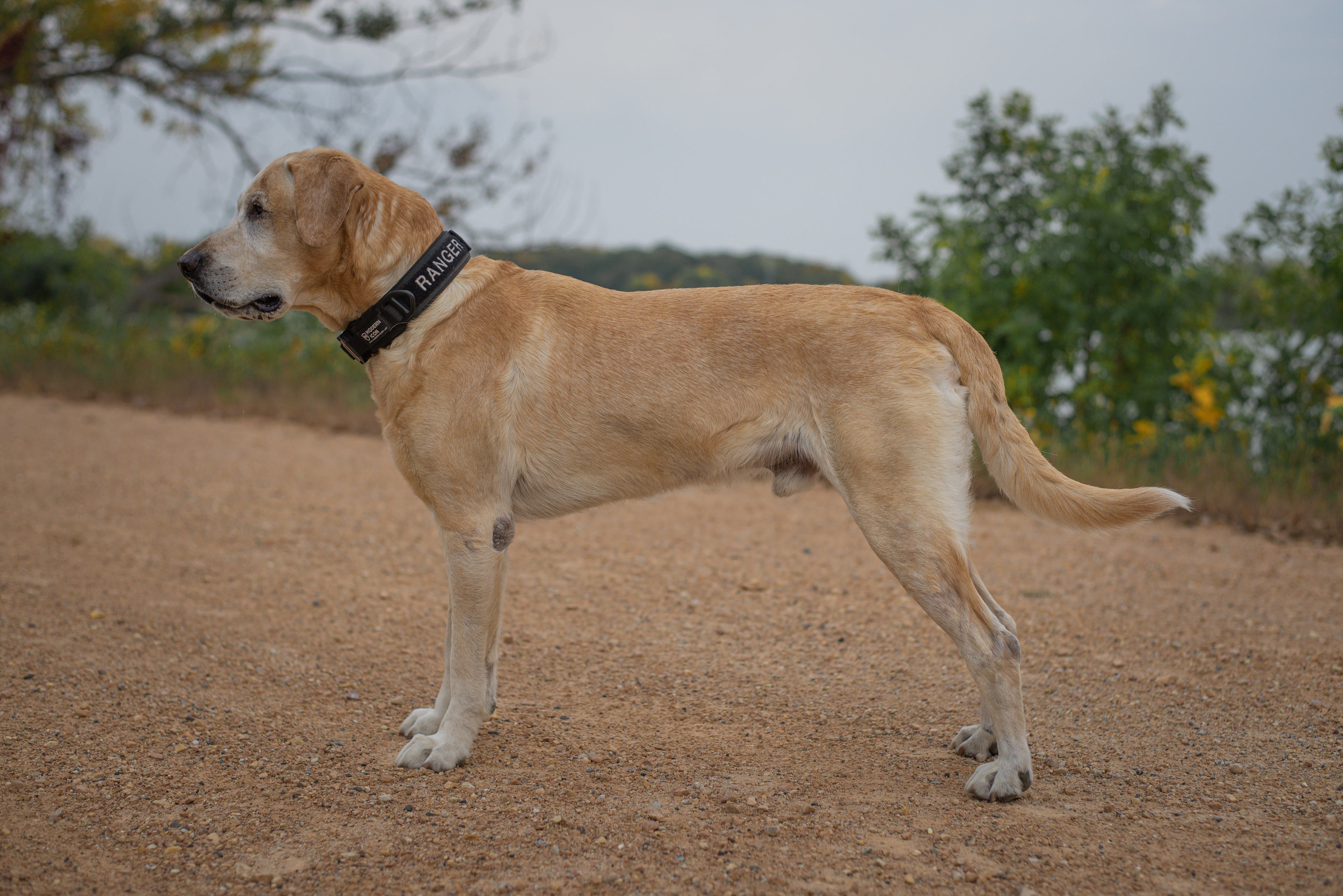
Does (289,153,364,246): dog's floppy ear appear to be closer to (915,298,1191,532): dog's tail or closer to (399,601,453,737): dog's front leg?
(399,601,453,737): dog's front leg

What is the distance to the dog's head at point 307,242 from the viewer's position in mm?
3238

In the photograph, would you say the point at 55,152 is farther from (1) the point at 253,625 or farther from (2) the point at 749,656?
(2) the point at 749,656

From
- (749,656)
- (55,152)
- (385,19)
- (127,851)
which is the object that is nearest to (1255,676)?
(749,656)

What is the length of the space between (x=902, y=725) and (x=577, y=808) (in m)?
1.44

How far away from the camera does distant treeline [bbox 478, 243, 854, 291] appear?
12.2 meters

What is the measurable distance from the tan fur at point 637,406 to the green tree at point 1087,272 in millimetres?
4851

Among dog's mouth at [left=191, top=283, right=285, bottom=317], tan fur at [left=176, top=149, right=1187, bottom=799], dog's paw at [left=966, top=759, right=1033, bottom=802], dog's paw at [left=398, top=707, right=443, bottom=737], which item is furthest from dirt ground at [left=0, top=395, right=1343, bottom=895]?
dog's mouth at [left=191, top=283, right=285, bottom=317]

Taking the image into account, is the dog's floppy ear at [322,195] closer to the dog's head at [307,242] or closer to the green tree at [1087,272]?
the dog's head at [307,242]

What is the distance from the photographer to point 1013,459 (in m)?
3.07

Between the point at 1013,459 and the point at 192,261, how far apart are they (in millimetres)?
2947

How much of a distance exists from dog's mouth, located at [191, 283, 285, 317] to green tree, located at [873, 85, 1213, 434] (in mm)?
5838

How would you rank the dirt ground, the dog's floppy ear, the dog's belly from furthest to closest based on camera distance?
the dog's floppy ear
the dog's belly
the dirt ground

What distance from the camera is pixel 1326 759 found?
3.29 metres

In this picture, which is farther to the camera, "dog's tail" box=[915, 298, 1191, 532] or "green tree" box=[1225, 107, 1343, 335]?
"green tree" box=[1225, 107, 1343, 335]
